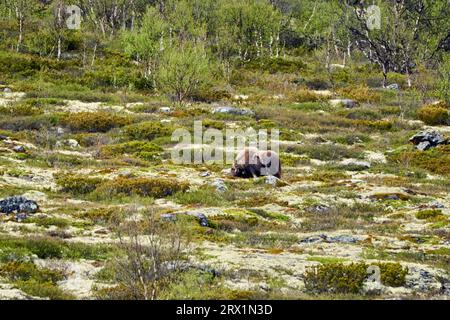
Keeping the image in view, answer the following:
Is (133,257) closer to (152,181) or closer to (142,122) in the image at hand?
(152,181)

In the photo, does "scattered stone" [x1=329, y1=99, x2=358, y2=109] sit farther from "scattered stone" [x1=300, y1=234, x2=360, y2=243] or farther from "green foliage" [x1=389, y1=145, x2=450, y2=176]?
"scattered stone" [x1=300, y1=234, x2=360, y2=243]

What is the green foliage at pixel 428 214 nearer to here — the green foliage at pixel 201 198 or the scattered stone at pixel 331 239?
the scattered stone at pixel 331 239

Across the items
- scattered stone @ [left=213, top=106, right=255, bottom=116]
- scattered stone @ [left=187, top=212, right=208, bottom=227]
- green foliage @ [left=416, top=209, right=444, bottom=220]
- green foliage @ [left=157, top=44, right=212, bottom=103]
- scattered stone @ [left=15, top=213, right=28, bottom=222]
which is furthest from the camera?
green foliage @ [left=157, top=44, right=212, bottom=103]

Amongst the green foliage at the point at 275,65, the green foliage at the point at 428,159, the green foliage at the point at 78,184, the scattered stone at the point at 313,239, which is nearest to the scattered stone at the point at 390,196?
the scattered stone at the point at 313,239

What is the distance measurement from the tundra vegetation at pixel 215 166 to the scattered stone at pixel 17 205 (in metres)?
0.05

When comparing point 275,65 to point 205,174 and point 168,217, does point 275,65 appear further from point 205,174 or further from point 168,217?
point 168,217

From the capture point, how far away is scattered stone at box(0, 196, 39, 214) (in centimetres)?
1909

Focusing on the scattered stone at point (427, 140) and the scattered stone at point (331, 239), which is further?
the scattered stone at point (427, 140)

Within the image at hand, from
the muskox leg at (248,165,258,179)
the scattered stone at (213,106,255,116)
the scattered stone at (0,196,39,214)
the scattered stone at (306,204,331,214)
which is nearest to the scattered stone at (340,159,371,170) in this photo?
the muskox leg at (248,165,258,179)

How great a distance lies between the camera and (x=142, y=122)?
39.9 m

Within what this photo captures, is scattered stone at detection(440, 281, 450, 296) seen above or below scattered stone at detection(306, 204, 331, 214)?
above

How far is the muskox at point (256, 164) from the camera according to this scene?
2830cm

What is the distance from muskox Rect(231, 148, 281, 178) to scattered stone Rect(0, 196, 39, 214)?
1144 cm

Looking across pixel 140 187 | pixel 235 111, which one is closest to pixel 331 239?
pixel 140 187
